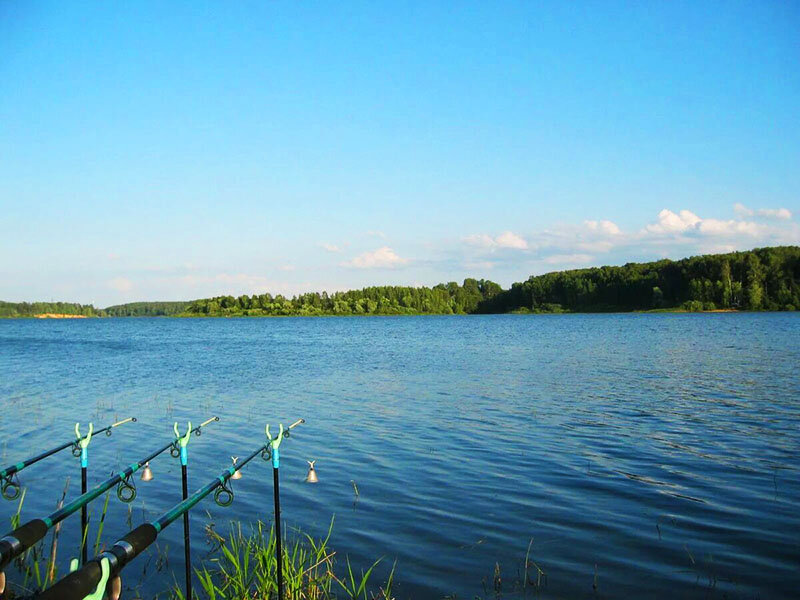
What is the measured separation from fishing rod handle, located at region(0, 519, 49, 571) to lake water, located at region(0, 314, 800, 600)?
14.3ft

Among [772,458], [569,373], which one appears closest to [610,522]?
[772,458]

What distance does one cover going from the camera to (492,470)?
13141mm

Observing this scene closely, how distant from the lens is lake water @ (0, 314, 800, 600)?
8414mm

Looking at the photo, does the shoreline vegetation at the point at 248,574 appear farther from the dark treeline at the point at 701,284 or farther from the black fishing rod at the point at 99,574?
the dark treeline at the point at 701,284

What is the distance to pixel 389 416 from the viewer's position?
20.0 meters

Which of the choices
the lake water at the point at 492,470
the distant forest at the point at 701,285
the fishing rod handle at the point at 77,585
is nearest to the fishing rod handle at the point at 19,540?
the fishing rod handle at the point at 77,585

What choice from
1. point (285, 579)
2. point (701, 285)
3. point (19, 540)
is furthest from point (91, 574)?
point (701, 285)

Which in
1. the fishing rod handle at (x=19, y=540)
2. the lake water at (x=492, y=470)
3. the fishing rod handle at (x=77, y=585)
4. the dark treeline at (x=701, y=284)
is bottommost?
the lake water at (x=492, y=470)

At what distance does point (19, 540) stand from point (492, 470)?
10475mm

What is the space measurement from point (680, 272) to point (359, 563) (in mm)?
177875

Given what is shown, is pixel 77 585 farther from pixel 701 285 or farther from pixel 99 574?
pixel 701 285

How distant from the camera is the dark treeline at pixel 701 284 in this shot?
151625mm

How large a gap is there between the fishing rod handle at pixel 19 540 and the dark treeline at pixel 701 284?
544 ft

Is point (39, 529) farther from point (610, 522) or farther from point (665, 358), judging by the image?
point (665, 358)
